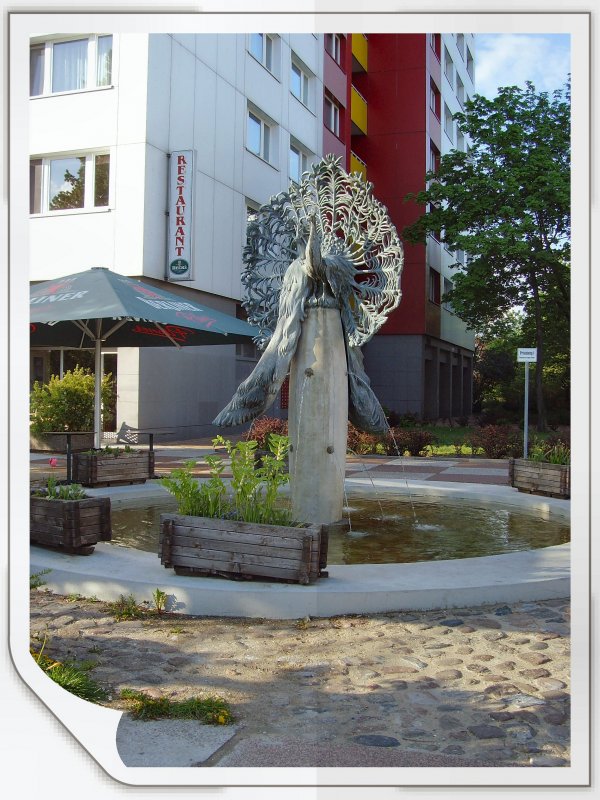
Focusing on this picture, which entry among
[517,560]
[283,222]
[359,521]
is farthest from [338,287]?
[517,560]

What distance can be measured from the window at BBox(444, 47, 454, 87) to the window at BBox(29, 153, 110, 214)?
19874mm

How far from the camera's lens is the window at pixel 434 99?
29.2 m

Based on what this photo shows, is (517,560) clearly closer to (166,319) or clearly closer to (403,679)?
(403,679)

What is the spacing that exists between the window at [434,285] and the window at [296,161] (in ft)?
24.4

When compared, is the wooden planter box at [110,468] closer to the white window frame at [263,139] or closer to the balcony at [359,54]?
the white window frame at [263,139]

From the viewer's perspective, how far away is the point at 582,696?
3178 mm

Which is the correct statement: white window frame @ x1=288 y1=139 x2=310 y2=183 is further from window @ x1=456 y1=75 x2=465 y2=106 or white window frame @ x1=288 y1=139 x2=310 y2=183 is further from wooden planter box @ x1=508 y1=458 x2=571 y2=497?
wooden planter box @ x1=508 y1=458 x2=571 y2=497

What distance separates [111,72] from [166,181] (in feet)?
8.17

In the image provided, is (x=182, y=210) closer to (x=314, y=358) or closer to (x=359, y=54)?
(x=314, y=358)

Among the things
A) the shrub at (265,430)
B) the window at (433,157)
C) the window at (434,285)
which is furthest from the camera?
the window at (434,285)

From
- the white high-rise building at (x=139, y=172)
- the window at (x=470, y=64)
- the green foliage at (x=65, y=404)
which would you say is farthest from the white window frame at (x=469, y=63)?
the green foliage at (x=65, y=404)

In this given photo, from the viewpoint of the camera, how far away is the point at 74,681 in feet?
11.9

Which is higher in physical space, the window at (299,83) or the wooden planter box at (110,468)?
the window at (299,83)

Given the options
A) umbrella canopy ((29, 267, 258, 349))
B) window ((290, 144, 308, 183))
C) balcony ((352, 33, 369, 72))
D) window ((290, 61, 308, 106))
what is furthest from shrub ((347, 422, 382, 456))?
balcony ((352, 33, 369, 72))
